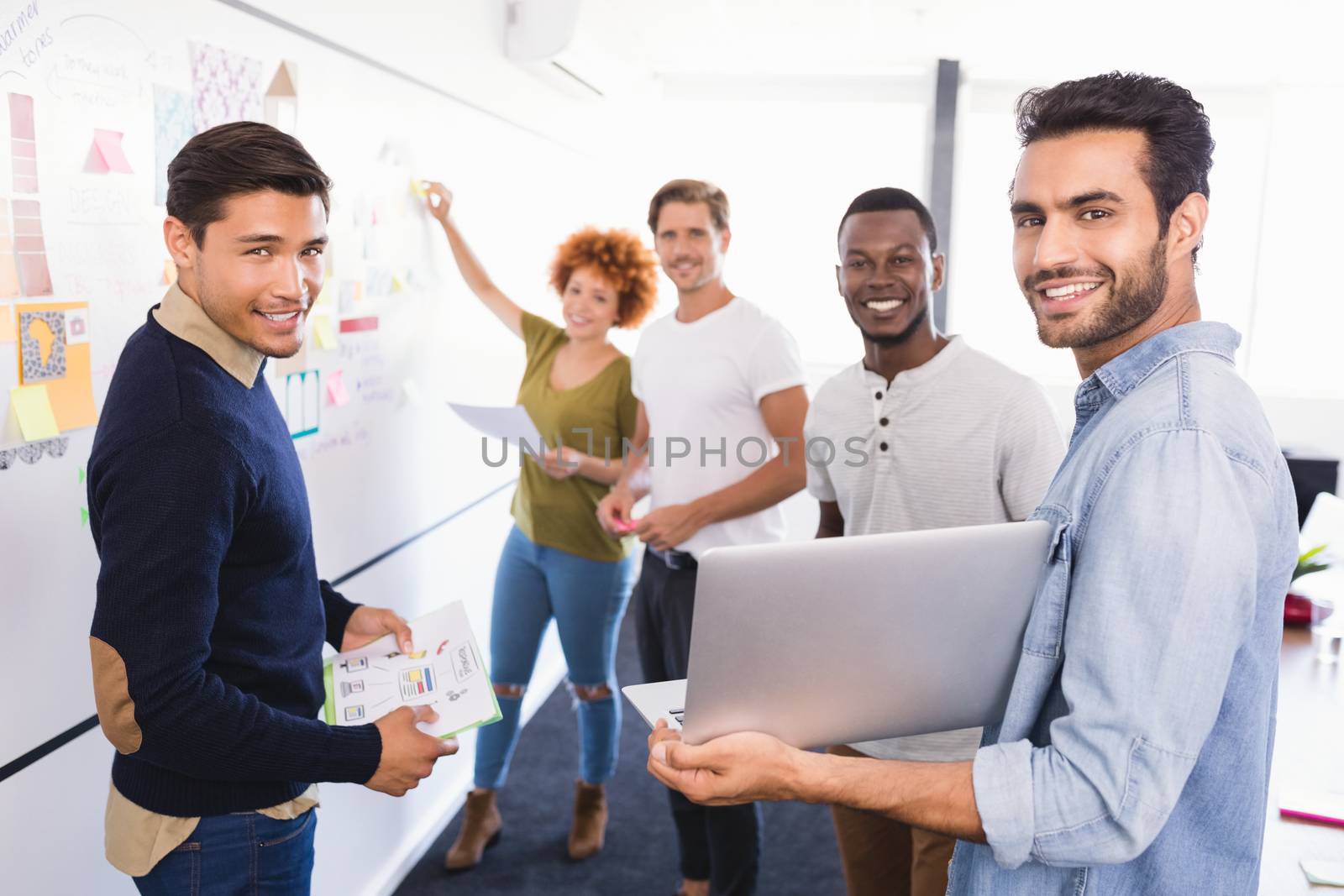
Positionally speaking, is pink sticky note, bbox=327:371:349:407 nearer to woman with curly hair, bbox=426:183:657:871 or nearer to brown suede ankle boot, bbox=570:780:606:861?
woman with curly hair, bbox=426:183:657:871

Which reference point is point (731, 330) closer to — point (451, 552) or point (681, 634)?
point (681, 634)

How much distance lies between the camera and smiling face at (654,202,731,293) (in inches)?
93.7

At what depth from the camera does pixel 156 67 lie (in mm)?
1471

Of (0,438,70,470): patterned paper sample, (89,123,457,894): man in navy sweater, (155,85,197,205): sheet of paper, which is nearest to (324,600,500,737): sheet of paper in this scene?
(89,123,457,894): man in navy sweater

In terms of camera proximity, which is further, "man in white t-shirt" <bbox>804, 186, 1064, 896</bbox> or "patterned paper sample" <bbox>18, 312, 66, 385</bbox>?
"man in white t-shirt" <bbox>804, 186, 1064, 896</bbox>

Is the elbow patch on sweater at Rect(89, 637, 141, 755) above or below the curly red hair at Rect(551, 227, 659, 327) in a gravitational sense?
below

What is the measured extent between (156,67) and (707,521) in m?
1.35

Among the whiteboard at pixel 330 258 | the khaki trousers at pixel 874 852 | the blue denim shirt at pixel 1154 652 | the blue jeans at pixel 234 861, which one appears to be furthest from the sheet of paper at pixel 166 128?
the khaki trousers at pixel 874 852

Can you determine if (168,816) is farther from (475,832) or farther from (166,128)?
(475,832)

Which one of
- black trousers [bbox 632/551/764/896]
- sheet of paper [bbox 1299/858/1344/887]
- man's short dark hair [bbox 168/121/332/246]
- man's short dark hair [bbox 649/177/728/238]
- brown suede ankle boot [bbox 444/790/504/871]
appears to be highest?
man's short dark hair [bbox 649/177/728/238]

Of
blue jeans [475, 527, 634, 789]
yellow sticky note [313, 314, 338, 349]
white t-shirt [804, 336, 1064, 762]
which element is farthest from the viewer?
blue jeans [475, 527, 634, 789]

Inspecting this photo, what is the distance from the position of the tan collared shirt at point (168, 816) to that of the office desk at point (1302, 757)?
1335 millimetres

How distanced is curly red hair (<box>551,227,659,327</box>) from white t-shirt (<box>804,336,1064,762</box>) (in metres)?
1.02

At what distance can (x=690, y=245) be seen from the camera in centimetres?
238
